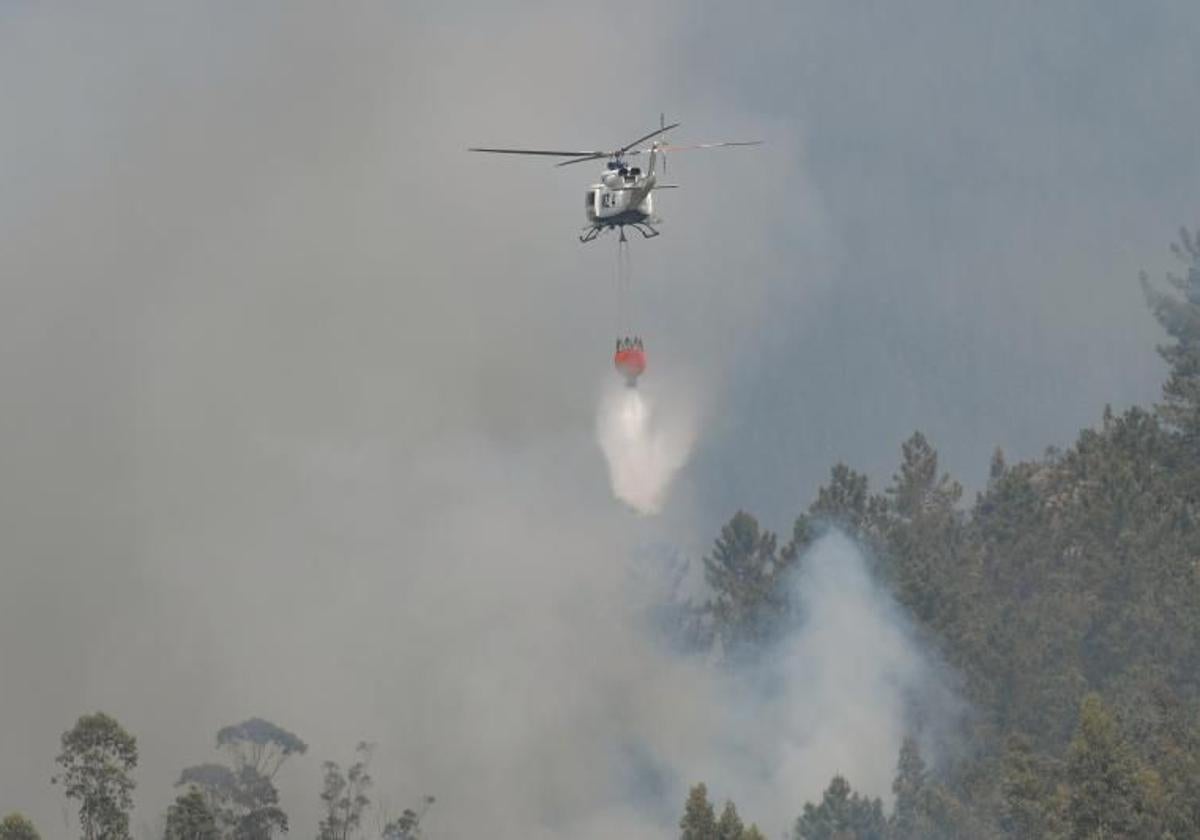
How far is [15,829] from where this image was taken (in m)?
112

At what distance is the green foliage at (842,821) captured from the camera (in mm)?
146125

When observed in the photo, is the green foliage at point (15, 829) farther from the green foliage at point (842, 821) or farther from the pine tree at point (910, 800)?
the pine tree at point (910, 800)

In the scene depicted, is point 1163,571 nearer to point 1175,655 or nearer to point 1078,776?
point 1175,655

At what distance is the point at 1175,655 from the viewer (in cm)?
17138

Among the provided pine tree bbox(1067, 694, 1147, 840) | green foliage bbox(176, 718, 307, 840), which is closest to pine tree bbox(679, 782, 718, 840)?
pine tree bbox(1067, 694, 1147, 840)

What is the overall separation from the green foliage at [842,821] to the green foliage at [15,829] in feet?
154

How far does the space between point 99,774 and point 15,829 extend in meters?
9.86

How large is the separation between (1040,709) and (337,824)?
4468cm

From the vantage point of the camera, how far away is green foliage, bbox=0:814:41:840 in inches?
4407

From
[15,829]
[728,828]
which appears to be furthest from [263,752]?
[728,828]

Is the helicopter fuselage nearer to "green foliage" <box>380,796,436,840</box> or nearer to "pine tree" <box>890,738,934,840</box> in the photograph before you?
"pine tree" <box>890,738,934,840</box>

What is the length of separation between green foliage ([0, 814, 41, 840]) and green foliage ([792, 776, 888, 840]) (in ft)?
154

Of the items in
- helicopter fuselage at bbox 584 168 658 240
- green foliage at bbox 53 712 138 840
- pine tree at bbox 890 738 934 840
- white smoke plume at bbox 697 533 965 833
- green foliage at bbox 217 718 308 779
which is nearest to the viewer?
green foliage at bbox 53 712 138 840

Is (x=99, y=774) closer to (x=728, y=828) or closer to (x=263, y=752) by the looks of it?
(x=728, y=828)
